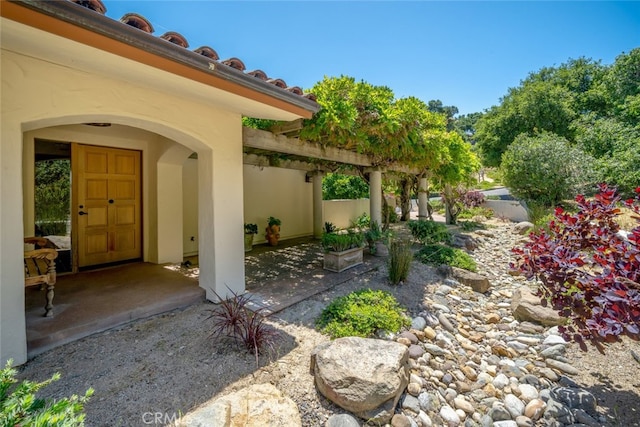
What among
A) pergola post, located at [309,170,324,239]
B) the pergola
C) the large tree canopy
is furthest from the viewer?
the large tree canopy

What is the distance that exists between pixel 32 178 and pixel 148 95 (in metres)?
3.07

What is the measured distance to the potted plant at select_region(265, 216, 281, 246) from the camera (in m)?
9.02

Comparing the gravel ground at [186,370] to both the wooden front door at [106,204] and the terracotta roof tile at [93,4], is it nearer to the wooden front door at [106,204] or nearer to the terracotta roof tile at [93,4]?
the wooden front door at [106,204]

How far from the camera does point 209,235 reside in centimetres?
417

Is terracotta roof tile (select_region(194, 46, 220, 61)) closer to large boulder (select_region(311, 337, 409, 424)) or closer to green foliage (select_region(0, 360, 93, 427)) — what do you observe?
green foliage (select_region(0, 360, 93, 427))

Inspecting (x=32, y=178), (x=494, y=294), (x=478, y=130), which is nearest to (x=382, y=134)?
(x=494, y=294)

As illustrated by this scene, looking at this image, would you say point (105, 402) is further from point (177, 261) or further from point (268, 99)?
point (177, 261)

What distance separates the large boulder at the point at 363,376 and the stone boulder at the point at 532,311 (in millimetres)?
2853

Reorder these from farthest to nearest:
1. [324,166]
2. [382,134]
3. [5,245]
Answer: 1. [324,166]
2. [382,134]
3. [5,245]

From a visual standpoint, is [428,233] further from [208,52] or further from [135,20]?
[135,20]

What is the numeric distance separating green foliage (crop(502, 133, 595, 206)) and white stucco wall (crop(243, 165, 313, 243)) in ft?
35.5

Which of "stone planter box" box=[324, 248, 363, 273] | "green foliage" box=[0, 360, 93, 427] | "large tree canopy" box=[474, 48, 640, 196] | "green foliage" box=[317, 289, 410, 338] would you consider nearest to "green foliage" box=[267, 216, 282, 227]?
"stone planter box" box=[324, 248, 363, 273]

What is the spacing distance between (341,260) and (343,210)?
719 centimetres

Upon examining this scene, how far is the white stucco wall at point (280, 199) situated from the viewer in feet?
29.5
